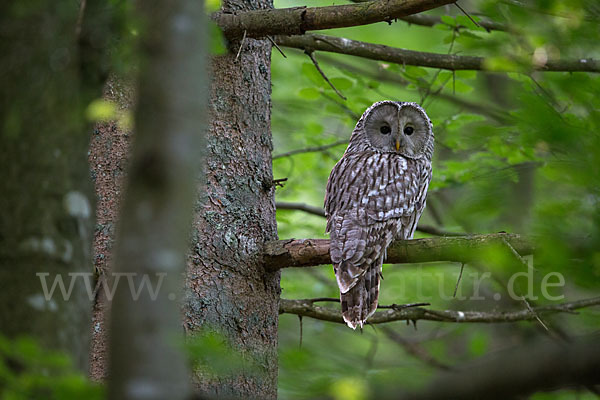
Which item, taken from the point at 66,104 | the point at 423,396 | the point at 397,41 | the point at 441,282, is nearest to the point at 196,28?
the point at 66,104

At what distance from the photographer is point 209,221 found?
3.59 meters

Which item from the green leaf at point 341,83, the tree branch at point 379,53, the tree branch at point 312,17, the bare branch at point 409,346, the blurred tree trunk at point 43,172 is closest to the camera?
the blurred tree trunk at point 43,172

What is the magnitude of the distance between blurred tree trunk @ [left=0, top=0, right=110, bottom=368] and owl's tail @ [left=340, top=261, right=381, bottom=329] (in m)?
2.57

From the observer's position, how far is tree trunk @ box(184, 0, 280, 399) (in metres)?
3.45

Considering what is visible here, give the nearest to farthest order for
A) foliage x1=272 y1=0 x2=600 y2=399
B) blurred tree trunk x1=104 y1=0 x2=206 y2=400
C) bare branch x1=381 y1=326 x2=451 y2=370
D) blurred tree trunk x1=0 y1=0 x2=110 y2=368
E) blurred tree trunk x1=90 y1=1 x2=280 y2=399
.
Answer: blurred tree trunk x1=104 y1=0 x2=206 y2=400, blurred tree trunk x1=0 y1=0 x2=110 y2=368, foliage x1=272 y1=0 x2=600 y2=399, blurred tree trunk x1=90 y1=1 x2=280 y2=399, bare branch x1=381 y1=326 x2=451 y2=370

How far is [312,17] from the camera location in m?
3.46

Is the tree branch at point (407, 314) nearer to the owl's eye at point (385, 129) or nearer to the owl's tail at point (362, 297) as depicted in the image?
the owl's tail at point (362, 297)

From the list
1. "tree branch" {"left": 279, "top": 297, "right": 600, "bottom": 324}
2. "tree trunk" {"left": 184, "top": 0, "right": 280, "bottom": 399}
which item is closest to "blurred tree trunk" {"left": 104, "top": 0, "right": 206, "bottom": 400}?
"tree trunk" {"left": 184, "top": 0, "right": 280, "bottom": 399}

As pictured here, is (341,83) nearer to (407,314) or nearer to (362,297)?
(362,297)

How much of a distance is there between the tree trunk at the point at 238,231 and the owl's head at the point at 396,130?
156 centimetres

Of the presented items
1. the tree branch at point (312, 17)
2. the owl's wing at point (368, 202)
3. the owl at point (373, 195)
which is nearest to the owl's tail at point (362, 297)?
the owl at point (373, 195)

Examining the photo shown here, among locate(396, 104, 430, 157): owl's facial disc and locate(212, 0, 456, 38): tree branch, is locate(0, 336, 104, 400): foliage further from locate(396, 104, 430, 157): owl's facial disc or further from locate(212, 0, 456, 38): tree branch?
locate(396, 104, 430, 157): owl's facial disc

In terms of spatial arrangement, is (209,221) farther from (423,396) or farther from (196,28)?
(423,396)

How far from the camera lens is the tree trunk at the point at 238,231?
11.3 feet
